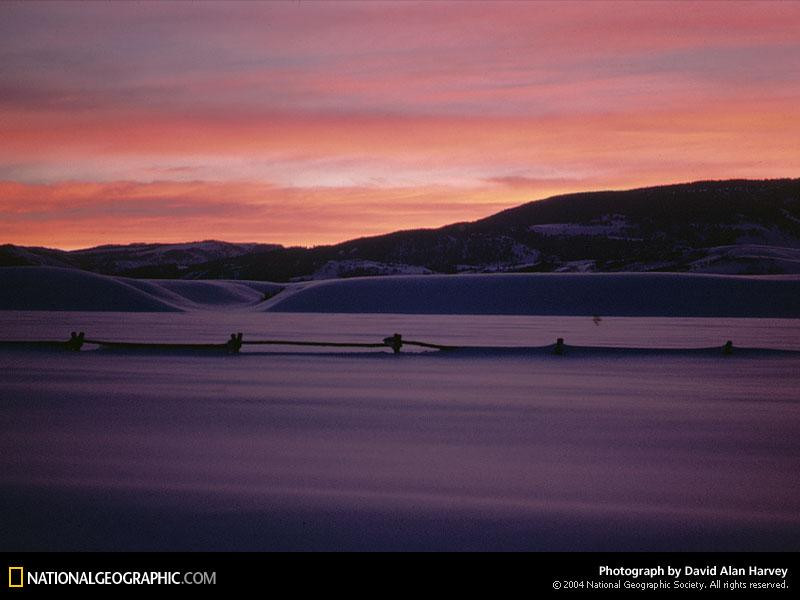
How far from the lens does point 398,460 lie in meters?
6.21

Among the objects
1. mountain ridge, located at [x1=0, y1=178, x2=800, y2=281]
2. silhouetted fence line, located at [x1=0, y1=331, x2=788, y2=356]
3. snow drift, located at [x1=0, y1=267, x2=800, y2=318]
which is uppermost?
mountain ridge, located at [x1=0, y1=178, x2=800, y2=281]

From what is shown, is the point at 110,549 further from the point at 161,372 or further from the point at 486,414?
the point at 161,372

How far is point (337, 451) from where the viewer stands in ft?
21.3

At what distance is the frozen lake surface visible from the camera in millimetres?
4527

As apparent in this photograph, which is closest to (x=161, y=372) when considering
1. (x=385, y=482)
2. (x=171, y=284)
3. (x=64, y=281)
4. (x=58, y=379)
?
(x=58, y=379)
